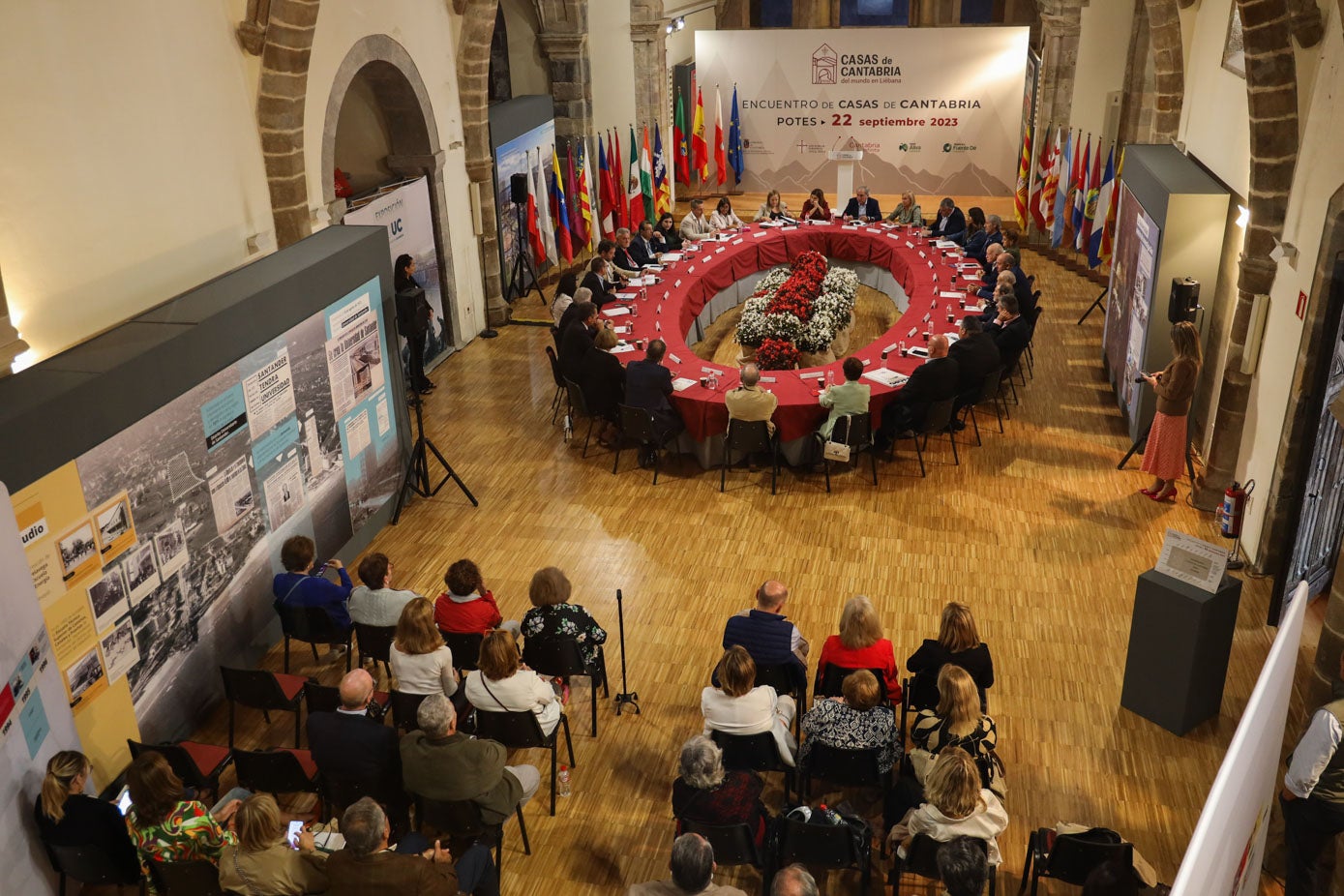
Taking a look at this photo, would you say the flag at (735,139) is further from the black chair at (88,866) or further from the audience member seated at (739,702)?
the black chair at (88,866)

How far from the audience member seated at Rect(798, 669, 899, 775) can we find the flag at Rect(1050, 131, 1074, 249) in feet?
39.7

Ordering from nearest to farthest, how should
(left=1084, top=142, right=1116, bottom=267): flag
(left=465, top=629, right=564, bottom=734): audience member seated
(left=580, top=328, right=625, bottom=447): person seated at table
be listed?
(left=465, top=629, right=564, bottom=734): audience member seated → (left=580, top=328, right=625, bottom=447): person seated at table → (left=1084, top=142, right=1116, bottom=267): flag

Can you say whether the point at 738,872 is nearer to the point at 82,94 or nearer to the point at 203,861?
the point at 203,861

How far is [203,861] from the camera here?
4.55 m

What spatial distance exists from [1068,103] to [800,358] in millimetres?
7725

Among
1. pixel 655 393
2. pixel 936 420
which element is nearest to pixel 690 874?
pixel 655 393

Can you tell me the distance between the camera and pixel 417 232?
38.9 ft

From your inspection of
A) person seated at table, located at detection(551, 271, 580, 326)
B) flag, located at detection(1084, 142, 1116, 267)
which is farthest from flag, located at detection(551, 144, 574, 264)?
flag, located at detection(1084, 142, 1116, 267)

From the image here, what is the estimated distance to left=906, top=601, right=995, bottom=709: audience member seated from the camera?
5.52 meters

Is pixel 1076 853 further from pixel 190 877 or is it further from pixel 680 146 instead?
pixel 680 146

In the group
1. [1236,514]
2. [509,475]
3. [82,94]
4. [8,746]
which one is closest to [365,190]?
[509,475]

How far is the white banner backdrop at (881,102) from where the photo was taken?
18609mm

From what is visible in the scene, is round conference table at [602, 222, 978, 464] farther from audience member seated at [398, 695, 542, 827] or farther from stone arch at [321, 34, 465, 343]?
audience member seated at [398, 695, 542, 827]

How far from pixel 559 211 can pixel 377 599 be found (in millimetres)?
10115
